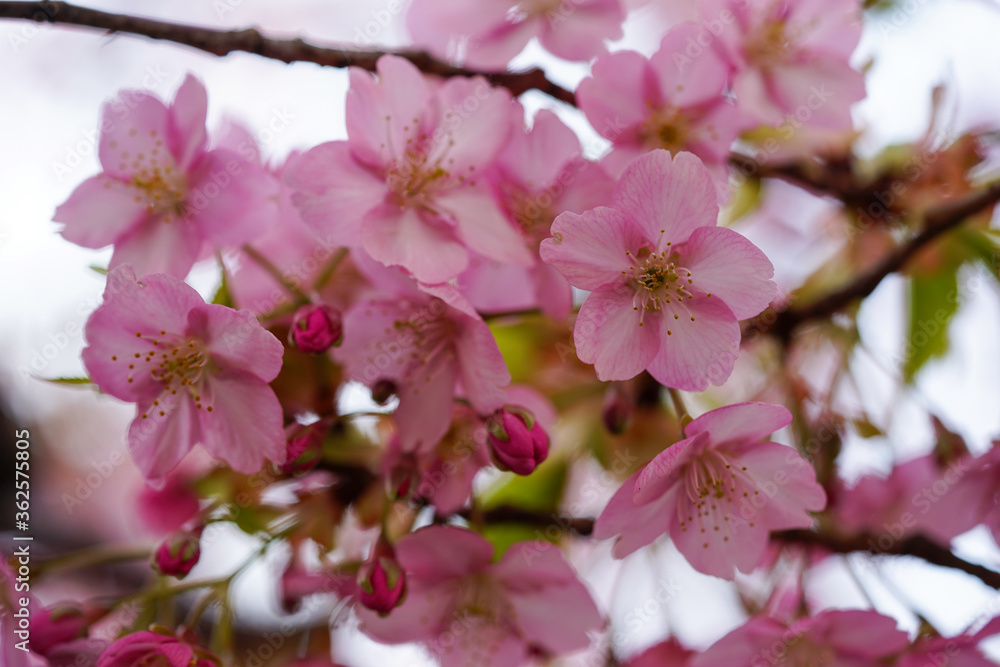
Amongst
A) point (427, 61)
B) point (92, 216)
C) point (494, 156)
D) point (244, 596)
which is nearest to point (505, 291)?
point (494, 156)

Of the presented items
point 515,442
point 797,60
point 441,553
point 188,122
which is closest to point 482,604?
point 441,553

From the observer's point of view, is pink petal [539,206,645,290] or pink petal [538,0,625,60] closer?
pink petal [539,206,645,290]

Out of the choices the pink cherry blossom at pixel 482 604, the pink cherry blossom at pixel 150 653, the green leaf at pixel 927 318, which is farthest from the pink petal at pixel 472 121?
the green leaf at pixel 927 318

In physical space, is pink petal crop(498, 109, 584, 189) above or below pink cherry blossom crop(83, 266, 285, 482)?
above

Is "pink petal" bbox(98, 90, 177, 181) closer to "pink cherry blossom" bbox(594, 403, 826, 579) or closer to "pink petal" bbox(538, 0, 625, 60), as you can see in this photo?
"pink petal" bbox(538, 0, 625, 60)

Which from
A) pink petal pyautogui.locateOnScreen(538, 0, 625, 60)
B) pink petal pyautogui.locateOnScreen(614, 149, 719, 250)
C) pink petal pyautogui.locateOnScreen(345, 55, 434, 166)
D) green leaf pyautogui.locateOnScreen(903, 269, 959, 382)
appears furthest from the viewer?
green leaf pyautogui.locateOnScreen(903, 269, 959, 382)

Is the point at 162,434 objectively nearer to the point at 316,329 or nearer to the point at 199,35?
the point at 316,329

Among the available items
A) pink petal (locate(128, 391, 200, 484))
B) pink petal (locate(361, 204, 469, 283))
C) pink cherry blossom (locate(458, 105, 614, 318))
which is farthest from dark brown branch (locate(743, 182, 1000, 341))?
pink petal (locate(128, 391, 200, 484))

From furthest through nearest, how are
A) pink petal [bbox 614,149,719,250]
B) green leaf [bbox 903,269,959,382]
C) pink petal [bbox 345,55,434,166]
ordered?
1. green leaf [bbox 903,269,959,382]
2. pink petal [bbox 345,55,434,166]
3. pink petal [bbox 614,149,719,250]
